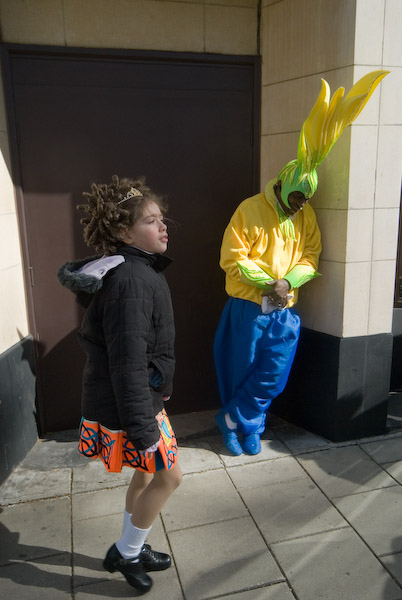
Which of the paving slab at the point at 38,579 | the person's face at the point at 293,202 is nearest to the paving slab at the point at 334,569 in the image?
the paving slab at the point at 38,579

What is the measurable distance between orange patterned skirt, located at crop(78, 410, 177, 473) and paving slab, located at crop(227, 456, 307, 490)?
3.68 feet

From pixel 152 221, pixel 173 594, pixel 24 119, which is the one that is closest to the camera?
pixel 152 221

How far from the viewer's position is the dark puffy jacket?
2.09 meters

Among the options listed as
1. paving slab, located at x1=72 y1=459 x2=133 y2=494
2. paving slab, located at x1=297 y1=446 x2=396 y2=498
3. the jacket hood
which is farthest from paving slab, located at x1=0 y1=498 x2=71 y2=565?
paving slab, located at x1=297 y1=446 x2=396 y2=498

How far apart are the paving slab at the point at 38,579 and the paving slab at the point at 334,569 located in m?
1.05

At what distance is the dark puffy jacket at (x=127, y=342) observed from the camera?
6.86 ft

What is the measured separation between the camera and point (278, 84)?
378 cm

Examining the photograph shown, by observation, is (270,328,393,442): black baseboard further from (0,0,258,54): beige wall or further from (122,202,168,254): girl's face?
(0,0,258,54): beige wall

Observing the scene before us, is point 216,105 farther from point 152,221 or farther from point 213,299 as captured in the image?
point 152,221

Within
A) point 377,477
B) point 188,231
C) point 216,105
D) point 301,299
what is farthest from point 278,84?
point 377,477

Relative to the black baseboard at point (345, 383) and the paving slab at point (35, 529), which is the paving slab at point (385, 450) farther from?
the paving slab at point (35, 529)

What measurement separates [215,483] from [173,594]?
0.91 meters

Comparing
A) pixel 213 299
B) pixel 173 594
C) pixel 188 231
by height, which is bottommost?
pixel 173 594

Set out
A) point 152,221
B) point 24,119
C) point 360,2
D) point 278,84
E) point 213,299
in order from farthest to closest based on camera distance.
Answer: point 213,299 → point 278,84 → point 24,119 → point 360,2 → point 152,221
